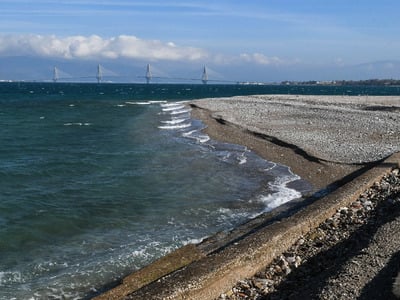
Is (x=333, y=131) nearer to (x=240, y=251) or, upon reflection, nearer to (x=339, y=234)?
(x=339, y=234)

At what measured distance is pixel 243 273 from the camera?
317 inches

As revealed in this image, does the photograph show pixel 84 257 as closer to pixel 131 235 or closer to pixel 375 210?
pixel 131 235

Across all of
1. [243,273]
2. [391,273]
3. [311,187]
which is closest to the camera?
[391,273]

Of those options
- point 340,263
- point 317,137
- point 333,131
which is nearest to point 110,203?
point 340,263

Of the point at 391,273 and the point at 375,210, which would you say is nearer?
the point at 391,273

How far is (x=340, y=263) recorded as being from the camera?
7730mm

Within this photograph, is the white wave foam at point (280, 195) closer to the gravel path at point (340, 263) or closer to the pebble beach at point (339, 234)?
the pebble beach at point (339, 234)

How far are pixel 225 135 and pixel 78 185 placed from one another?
1441 cm

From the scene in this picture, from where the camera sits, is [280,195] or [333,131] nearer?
[280,195]

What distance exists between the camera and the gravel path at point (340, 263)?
6.65 m

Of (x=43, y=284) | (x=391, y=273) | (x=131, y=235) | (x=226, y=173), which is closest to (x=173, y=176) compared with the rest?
(x=226, y=173)

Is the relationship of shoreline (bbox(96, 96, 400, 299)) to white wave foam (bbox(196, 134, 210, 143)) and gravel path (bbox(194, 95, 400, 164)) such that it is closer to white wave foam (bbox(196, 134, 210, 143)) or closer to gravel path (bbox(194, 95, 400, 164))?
gravel path (bbox(194, 95, 400, 164))

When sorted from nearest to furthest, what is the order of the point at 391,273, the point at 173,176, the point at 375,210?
the point at 391,273, the point at 375,210, the point at 173,176

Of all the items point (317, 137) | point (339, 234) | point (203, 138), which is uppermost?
point (339, 234)
